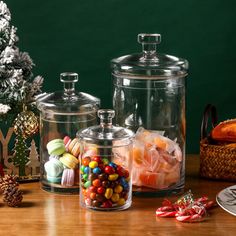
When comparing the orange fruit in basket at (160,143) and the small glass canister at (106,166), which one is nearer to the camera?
the small glass canister at (106,166)

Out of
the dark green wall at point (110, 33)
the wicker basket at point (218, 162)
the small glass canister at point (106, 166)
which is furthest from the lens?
the dark green wall at point (110, 33)

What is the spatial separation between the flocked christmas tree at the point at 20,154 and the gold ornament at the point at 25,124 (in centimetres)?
2

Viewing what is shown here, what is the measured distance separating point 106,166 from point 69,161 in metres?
0.16

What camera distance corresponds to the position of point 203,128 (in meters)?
2.04

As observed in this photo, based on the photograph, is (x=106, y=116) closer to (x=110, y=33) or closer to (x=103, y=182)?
(x=103, y=182)

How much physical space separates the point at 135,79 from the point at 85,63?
0.81 metres

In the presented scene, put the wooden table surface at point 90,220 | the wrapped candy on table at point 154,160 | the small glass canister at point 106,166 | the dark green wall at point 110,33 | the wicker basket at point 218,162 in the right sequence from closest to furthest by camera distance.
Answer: the wooden table surface at point 90,220, the small glass canister at point 106,166, the wrapped candy on table at point 154,160, the wicker basket at point 218,162, the dark green wall at point 110,33

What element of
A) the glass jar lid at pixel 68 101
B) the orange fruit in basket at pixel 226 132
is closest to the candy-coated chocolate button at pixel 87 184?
the glass jar lid at pixel 68 101

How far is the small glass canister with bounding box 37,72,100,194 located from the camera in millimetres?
1886

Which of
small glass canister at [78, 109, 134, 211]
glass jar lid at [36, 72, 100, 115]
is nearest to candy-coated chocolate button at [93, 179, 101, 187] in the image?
small glass canister at [78, 109, 134, 211]

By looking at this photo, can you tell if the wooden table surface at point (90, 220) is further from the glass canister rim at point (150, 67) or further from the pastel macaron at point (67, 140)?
the glass canister rim at point (150, 67)

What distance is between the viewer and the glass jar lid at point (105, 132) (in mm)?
1754

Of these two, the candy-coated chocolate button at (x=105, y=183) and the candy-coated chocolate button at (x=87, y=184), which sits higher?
the candy-coated chocolate button at (x=105, y=183)

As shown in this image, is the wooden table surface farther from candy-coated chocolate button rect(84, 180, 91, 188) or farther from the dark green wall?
the dark green wall
